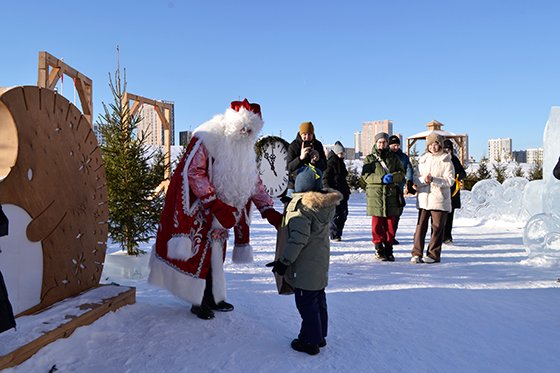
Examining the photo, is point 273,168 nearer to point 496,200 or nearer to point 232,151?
point 496,200

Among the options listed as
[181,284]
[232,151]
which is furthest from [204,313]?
[232,151]

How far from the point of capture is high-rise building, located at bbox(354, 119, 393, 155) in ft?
241

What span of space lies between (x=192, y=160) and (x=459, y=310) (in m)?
2.72

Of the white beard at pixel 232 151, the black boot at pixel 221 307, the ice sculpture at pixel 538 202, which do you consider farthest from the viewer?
the ice sculpture at pixel 538 202

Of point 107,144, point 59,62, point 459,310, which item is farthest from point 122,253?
point 59,62

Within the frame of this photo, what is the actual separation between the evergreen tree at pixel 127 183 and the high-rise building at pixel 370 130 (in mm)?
70462

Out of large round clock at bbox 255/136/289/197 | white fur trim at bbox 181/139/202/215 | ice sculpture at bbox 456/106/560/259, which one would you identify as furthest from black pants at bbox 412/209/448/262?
large round clock at bbox 255/136/289/197

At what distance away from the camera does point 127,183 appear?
4605 mm

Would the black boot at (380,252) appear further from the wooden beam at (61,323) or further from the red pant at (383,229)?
the wooden beam at (61,323)

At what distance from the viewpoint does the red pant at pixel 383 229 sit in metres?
6.00

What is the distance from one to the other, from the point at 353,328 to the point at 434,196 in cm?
312

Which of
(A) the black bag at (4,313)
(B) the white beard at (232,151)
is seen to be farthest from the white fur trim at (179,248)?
(A) the black bag at (4,313)

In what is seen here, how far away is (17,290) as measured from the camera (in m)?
2.68

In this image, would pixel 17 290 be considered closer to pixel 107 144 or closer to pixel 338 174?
pixel 107 144
